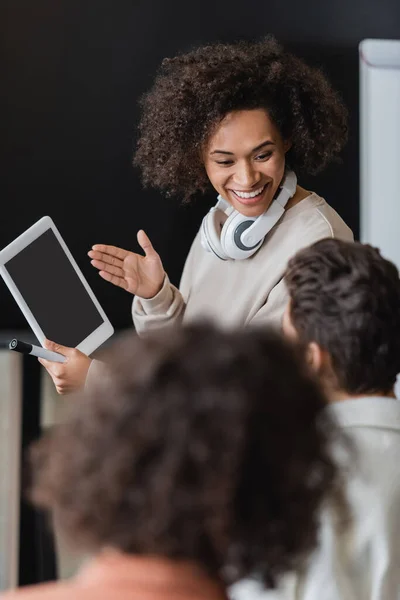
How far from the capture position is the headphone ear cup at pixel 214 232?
1798 millimetres

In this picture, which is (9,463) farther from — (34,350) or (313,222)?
(313,222)

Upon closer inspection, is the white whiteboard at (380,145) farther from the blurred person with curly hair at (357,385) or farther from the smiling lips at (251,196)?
the blurred person with curly hair at (357,385)

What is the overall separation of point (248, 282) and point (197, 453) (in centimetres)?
115

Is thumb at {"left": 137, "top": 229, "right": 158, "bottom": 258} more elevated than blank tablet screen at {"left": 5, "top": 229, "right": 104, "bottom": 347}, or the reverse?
thumb at {"left": 137, "top": 229, "right": 158, "bottom": 258}

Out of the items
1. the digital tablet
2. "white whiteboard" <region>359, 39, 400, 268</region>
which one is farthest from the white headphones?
"white whiteboard" <region>359, 39, 400, 268</region>

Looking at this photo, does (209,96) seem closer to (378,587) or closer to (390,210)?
(390,210)

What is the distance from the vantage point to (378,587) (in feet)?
3.43

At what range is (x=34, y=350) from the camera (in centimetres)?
157

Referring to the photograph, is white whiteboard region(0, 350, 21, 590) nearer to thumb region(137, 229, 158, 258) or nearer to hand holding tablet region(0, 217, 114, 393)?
hand holding tablet region(0, 217, 114, 393)

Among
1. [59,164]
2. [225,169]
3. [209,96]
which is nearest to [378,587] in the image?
[225,169]

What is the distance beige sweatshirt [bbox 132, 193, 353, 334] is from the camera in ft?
5.50

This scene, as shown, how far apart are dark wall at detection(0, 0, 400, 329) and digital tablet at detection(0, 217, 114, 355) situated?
0.48 m

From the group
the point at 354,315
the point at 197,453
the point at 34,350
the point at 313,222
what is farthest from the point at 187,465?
the point at 313,222

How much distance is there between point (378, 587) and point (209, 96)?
1052 mm
